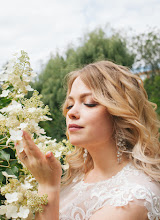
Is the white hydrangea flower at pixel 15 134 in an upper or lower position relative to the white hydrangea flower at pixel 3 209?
upper

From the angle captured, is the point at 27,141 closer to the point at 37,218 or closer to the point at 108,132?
the point at 37,218

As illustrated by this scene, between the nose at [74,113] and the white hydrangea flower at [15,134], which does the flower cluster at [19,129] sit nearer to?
the white hydrangea flower at [15,134]

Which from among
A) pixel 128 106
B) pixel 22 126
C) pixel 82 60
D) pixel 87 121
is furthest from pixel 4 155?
pixel 82 60

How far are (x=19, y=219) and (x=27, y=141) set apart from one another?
1.28ft

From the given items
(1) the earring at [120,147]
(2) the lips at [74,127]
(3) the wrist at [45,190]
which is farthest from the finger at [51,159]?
(1) the earring at [120,147]

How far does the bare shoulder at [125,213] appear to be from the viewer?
149 cm

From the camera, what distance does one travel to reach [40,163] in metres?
1.35

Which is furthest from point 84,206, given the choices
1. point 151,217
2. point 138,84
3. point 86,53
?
point 86,53

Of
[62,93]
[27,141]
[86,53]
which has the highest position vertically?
[27,141]

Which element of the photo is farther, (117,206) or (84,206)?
(84,206)

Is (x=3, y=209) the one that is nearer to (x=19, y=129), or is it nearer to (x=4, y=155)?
(x=4, y=155)

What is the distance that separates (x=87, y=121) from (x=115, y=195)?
504 millimetres

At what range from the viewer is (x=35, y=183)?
4.85ft

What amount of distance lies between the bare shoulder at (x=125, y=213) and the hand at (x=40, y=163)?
0.35 m
